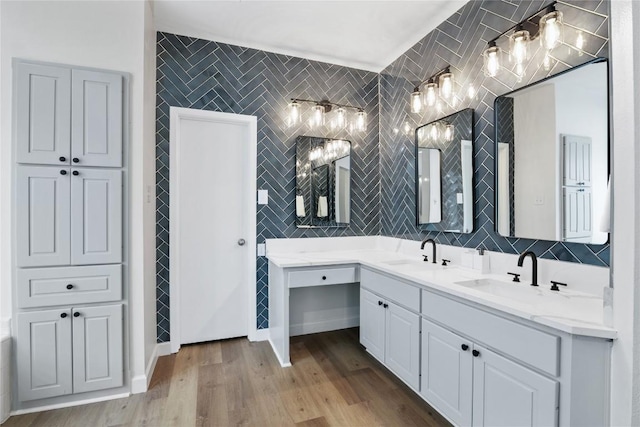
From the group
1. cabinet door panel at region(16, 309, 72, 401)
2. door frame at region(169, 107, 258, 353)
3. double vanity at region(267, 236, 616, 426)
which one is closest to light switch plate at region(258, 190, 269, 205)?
door frame at region(169, 107, 258, 353)

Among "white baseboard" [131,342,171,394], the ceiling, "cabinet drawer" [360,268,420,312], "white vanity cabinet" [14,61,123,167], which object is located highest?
the ceiling

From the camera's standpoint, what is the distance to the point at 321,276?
2570mm

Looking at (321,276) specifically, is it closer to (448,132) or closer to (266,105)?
(448,132)

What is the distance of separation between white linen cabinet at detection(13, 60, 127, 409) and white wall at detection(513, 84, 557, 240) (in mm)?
2656

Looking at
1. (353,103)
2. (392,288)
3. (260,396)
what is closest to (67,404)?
(260,396)

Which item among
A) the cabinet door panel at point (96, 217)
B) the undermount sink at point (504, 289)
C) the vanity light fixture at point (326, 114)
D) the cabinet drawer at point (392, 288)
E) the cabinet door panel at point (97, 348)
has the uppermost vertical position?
the vanity light fixture at point (326, 114)

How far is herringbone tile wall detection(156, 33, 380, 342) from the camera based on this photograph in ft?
8.79

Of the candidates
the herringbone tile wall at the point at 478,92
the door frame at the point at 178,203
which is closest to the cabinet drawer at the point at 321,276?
the door frame at the point at 178,203

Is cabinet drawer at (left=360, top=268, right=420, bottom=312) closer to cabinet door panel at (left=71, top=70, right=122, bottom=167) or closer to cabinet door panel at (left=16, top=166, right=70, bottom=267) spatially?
cabinet door panel at (left=71, top=70, right=122, bottom=167)

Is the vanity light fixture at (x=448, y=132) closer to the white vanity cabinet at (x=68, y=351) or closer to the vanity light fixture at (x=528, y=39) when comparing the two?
the vanity light fixture at (x=528, y=39)

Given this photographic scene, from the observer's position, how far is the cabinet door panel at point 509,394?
121 cm

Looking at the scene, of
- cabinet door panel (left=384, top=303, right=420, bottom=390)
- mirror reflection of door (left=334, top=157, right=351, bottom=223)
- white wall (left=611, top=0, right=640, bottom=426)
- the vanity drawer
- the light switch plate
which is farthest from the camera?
mirror reflection of door (left=334, top=157, right=351, bottom=223)

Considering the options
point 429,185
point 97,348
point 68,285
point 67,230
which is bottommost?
point 97,348

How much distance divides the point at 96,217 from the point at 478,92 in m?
2.83
